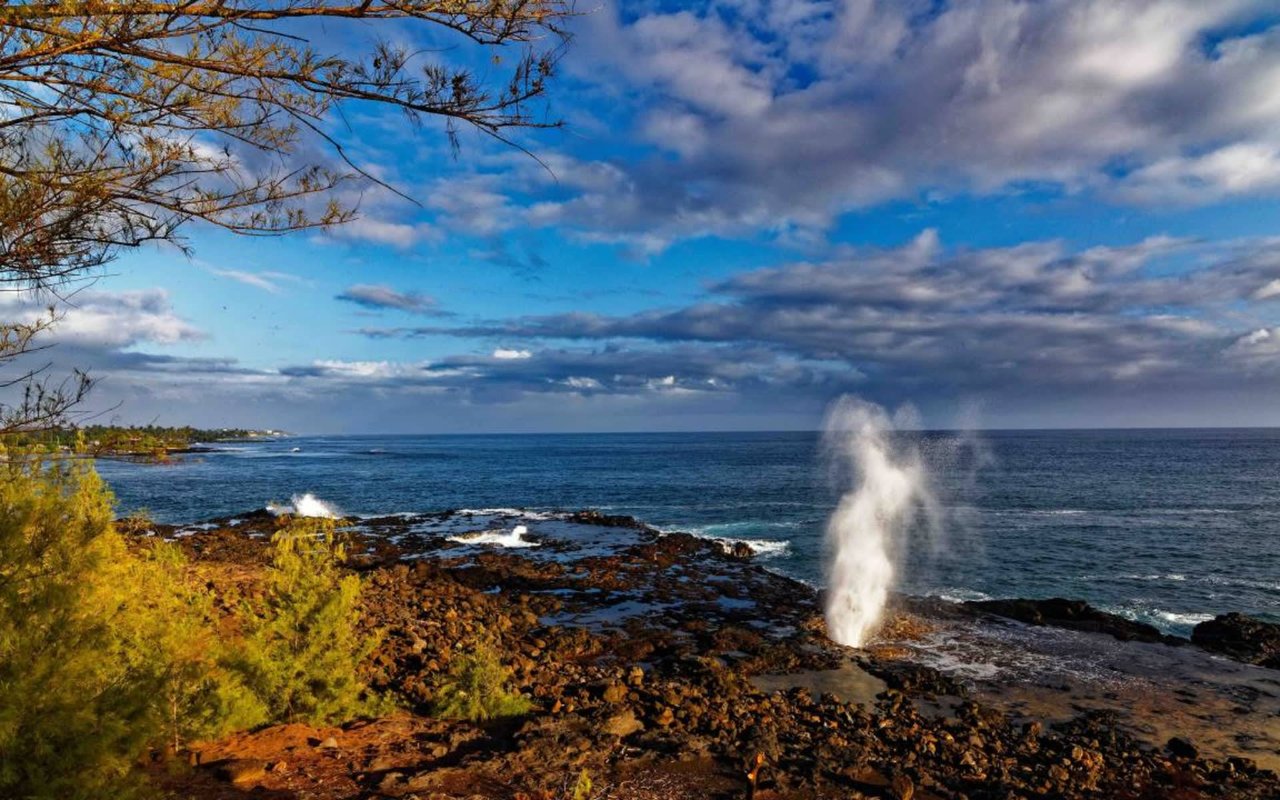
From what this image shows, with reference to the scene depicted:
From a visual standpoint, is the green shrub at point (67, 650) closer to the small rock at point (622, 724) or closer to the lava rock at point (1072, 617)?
the small rock at point (622, 724)

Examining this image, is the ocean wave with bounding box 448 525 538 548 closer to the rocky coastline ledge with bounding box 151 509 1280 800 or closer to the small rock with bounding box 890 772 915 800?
the rocky coastline ledge with bounding box 151 509 1280 800

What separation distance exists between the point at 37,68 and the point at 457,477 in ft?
285

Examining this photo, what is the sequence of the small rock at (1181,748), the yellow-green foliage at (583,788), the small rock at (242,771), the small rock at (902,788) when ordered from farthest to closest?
the small rock at (1181,748) → the small rock at (902,788) → the small rock at (242,771) → the yellow-green foliage at (583,788)

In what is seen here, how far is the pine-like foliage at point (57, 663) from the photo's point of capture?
582 cm

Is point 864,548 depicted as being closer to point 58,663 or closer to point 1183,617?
point 1183,617

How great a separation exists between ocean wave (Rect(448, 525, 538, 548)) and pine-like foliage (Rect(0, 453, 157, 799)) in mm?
32164

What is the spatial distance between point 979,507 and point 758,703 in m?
46.0

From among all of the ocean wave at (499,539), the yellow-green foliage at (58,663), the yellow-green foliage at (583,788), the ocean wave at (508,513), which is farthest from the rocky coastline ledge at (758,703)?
the ocean wave at (508,513)

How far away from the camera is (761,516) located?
51125mm

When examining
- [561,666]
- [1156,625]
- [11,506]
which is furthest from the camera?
[1156,625]

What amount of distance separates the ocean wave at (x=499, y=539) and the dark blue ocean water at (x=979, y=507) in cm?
1189

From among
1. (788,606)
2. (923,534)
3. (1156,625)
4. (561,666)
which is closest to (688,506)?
(923,534)

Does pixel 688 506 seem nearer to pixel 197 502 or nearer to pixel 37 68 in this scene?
pixel 197 502

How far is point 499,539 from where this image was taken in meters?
40.8
